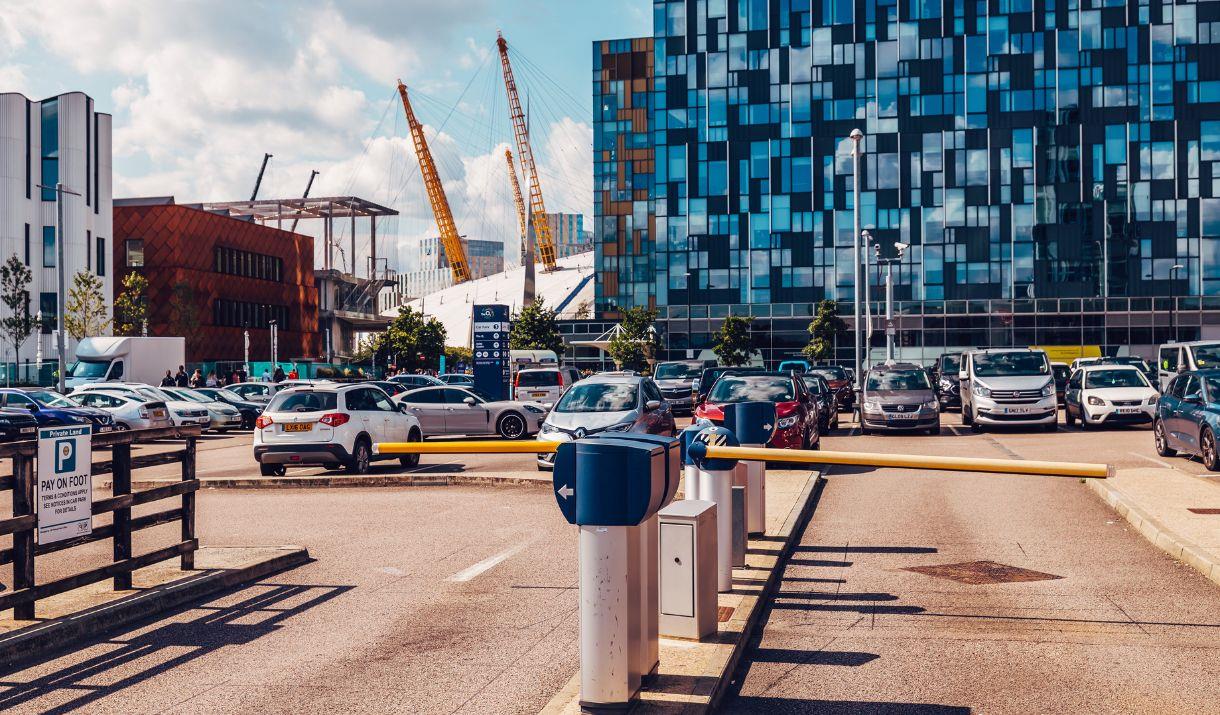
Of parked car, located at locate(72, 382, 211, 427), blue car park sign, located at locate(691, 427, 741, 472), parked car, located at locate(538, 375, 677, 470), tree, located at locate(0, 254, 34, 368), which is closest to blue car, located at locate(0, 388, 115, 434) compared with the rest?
parked car, located at locate(72, 382, 211, 427)

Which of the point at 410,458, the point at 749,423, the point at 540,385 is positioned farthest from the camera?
the point at 540,385

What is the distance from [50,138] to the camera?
2630 inches

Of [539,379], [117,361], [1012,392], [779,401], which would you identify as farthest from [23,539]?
[117,361]

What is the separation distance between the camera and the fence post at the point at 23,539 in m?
7.46

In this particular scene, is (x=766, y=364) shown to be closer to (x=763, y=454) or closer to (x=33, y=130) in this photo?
(x=33, y=130)

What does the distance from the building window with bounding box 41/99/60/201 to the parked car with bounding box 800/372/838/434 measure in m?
52.4

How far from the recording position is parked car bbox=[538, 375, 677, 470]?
19047mm

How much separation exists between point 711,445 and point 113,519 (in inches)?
183

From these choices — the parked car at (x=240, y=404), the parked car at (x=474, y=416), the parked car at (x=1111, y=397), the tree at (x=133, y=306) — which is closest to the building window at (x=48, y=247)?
the tree at (x=133, y=306)

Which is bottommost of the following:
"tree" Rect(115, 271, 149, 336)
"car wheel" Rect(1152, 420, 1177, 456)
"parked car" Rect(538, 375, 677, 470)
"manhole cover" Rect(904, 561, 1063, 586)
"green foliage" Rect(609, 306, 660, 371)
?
"manhole cover" Rect(904, 561, 1063, 586)

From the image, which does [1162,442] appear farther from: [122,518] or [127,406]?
[127,406]

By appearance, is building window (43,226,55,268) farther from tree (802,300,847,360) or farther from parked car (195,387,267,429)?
tree (802,300,847,360)

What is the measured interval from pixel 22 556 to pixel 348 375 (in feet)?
Answer: 189

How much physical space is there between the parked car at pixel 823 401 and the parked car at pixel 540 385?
8.67 m
